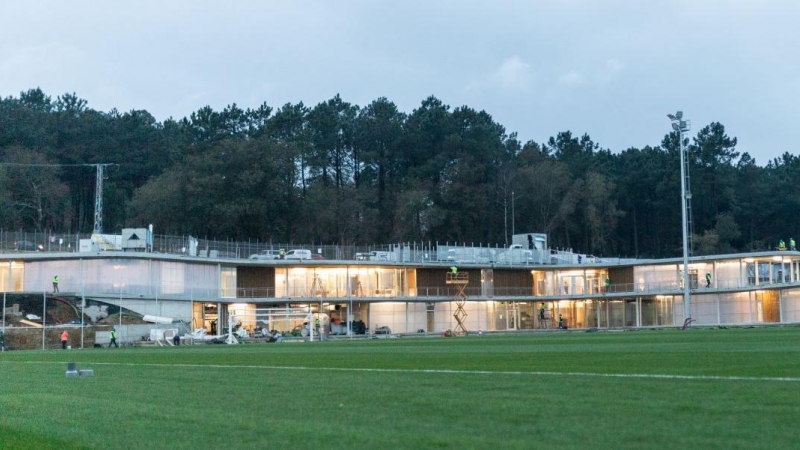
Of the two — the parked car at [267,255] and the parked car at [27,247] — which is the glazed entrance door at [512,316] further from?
the parked car at [27,247]

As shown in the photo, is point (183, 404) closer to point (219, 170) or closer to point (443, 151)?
point (219, 170)

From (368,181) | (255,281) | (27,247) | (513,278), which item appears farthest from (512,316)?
(27,247)

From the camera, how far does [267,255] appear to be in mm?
82000

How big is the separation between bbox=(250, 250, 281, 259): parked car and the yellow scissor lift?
1468 cm

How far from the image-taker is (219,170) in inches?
3610

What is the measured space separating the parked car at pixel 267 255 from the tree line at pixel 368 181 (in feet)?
26.0

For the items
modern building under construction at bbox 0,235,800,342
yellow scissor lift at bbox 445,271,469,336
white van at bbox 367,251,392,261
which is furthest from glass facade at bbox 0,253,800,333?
white van at bbox 367,251,392,261

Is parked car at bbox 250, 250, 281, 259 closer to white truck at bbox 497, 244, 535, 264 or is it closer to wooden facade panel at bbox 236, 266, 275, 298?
wooden facade panel at bbox 236, 266, 275, 298

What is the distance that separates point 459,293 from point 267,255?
54.1 ft

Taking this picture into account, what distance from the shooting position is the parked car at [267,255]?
265ft

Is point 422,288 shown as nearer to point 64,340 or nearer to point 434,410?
point 64,340

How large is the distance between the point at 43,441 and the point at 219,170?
278 feet

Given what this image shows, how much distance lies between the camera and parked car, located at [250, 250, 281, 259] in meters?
80.9

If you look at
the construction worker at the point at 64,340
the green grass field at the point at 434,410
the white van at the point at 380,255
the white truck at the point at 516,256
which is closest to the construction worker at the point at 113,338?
the construction worker at the point at 64,340
